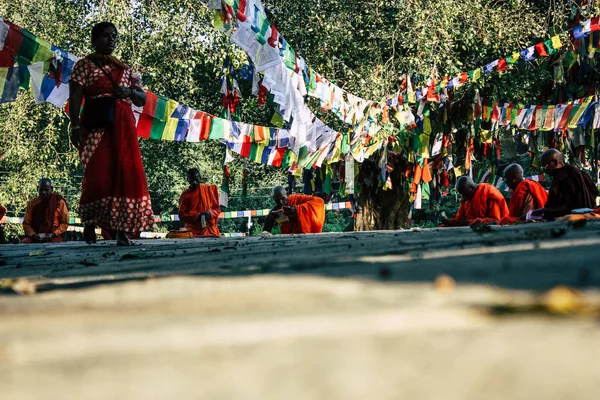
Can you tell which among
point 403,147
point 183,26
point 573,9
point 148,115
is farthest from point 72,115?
point 573,9

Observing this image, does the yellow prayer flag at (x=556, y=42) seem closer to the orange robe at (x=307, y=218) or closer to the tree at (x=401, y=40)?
the tree at (x=401, y=40)

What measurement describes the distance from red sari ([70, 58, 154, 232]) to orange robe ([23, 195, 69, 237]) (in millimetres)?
5795

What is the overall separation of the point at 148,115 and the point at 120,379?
373 inches

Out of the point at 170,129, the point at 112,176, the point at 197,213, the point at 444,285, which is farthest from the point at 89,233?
the point at 197,213

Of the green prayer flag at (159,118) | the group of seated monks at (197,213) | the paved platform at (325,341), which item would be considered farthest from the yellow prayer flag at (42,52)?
the paved platform at (325,341)

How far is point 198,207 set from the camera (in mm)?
11883

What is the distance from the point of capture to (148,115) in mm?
10094

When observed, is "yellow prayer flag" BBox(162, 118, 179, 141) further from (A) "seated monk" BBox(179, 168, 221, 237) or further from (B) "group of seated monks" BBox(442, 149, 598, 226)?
(B) "group of seated monks" BBox(442, 149, 598, 226)

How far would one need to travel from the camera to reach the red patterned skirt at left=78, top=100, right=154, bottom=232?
5730 mm

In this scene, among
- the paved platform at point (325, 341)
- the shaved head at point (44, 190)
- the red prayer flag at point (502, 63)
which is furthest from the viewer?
the red prayer flag at point (502, 63)

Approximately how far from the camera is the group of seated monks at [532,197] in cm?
836

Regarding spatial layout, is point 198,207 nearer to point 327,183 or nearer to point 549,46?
point 327,183

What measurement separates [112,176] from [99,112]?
1.65 feet

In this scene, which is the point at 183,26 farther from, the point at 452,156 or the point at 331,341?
the point at 331,341
